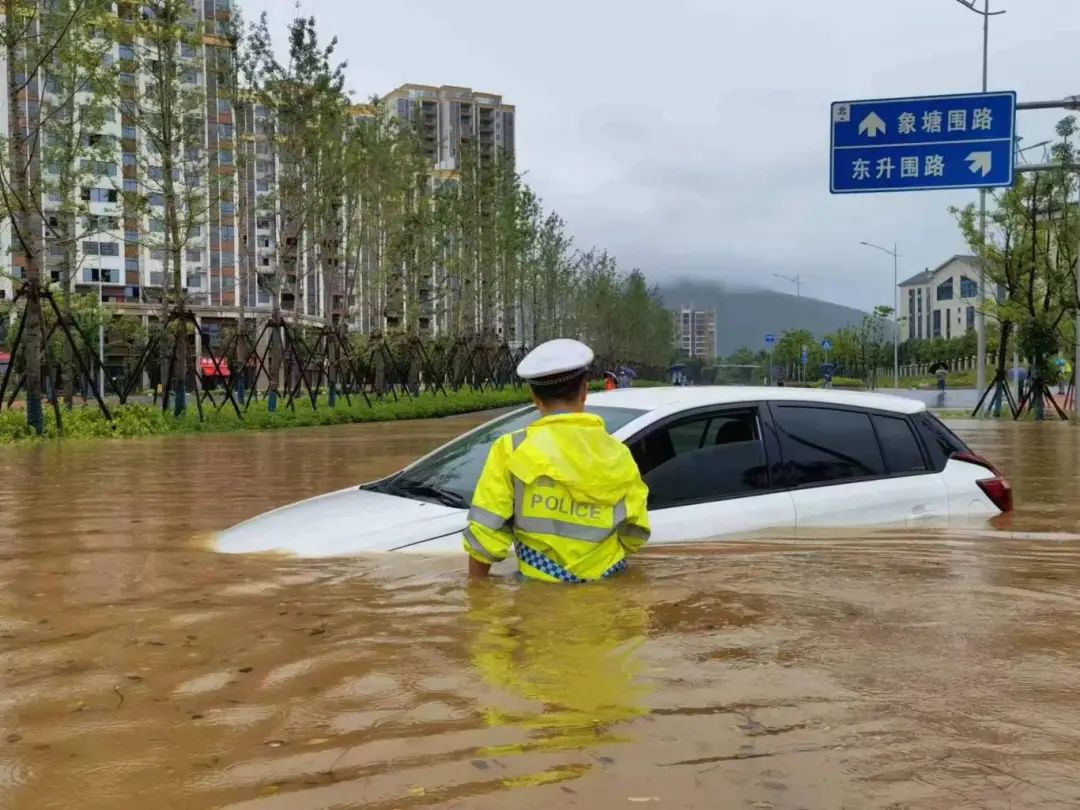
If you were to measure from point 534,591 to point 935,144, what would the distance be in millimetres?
14362

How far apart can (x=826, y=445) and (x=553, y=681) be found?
2.46 metres

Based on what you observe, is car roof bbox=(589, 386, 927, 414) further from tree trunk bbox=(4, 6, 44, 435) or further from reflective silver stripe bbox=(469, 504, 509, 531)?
tree trunk bbox=(4, 6, 44, 435)

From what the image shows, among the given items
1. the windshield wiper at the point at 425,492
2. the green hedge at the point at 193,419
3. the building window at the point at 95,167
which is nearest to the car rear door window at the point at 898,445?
the windshield wiper at the point at 425,492

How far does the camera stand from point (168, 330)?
924 inches

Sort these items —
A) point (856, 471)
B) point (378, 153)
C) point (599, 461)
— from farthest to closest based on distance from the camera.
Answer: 1. point (378, 153)
2. point (856, 471)
3. point (599, 461)

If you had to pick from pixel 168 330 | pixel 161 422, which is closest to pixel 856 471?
pixel 161 422

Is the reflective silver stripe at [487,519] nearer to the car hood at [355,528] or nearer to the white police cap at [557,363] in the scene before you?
the white police cap at [557,363]

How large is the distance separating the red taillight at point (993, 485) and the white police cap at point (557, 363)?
2751 mm

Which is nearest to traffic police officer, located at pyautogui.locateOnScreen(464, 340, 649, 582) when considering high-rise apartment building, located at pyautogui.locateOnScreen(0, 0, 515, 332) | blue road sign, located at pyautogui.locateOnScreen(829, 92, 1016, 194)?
blue road sign, located at pyautogui.locateOnScreen(829, 92, 1016, 194)

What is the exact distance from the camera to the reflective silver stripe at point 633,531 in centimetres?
380

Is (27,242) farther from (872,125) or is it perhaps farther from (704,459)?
(704,459)

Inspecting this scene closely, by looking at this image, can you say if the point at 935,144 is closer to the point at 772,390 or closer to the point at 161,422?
the point at 772,390

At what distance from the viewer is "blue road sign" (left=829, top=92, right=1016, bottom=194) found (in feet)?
51.4

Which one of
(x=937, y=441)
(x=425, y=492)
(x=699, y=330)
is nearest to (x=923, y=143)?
(x=937, y=441)
